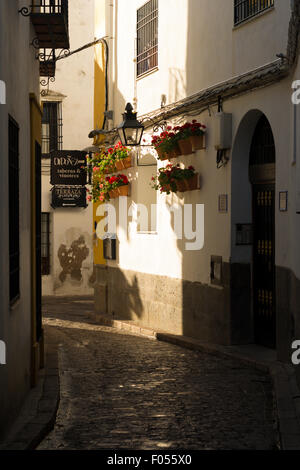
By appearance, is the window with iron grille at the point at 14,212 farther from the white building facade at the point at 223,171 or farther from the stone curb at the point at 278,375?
the white building facade at the point at 223,171

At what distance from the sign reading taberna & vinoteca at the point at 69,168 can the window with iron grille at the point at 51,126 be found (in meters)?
5.72

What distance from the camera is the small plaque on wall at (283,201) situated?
36.4 ft

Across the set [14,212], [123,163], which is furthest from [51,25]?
[123,163]

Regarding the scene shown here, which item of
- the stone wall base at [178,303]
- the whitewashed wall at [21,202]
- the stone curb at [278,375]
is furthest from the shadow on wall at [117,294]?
the whitewashed wall at [21,202]

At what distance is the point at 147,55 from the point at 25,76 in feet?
26.7

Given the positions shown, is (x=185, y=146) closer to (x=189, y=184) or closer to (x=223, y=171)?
(x=189, y=184)

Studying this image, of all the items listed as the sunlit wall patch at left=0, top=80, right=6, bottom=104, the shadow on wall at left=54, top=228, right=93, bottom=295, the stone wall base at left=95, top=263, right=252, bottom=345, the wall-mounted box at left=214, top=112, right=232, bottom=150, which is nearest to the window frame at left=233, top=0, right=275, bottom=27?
the wall-mounted box at left=214, top=112, right=232, bottom=150

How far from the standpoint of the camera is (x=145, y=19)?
56.7ft

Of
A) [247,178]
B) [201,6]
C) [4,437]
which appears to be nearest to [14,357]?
[4,437]

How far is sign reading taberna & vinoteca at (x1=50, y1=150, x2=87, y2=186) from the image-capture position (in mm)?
20297

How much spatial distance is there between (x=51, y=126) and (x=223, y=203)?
14.3 meters

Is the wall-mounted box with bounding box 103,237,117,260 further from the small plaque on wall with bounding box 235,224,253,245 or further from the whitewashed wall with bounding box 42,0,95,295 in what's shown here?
the whitewashed wall with bounding box 42,0,95,295

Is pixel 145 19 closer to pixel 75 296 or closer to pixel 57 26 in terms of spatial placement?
pixel 57 26

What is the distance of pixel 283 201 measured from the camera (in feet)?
36.7
